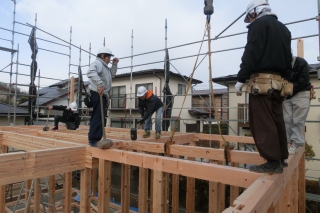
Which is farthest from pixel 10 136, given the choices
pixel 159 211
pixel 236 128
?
pixel 236 128

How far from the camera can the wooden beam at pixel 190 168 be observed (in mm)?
1808

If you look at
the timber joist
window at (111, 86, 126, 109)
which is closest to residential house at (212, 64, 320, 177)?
the timber joist

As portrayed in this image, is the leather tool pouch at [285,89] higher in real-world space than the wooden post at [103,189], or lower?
higher

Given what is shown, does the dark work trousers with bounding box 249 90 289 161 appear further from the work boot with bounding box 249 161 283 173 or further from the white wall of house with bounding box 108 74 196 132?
the white wall of house with bounding box 108 74 196 132

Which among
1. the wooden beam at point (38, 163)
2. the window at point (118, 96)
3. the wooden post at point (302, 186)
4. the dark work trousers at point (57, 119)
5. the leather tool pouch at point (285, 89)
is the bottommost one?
the wooden post at point (302, 186)

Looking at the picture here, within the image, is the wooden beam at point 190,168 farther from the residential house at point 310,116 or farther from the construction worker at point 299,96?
the residential house at point 310,116

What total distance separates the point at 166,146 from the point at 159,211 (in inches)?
47.1

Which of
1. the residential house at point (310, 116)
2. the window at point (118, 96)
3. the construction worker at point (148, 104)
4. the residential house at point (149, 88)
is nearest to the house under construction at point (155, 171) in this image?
the construction worker at point (148, 104)

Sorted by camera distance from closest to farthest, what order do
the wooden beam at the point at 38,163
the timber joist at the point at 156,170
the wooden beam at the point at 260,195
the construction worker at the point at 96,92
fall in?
the wooden beam at the point at 260,195 → the timber joist at the point at 156,170 → the wooden beam at the point at 38,163 → the construction worker at the point at 96,92

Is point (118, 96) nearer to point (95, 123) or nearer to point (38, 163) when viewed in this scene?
point (95, 123)

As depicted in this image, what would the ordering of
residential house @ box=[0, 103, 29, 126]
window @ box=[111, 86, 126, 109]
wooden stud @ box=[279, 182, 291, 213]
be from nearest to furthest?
wooden stud @ box=[279, 182, 291, 213] < residential house @ box=[0, 103, 29, 126] < window @ box=[111, 86, 126, 109]

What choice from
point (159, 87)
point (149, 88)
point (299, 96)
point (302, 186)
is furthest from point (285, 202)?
point (149, 88)

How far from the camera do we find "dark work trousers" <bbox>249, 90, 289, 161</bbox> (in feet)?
5.51

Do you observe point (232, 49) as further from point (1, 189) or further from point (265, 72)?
point (1, 189)
